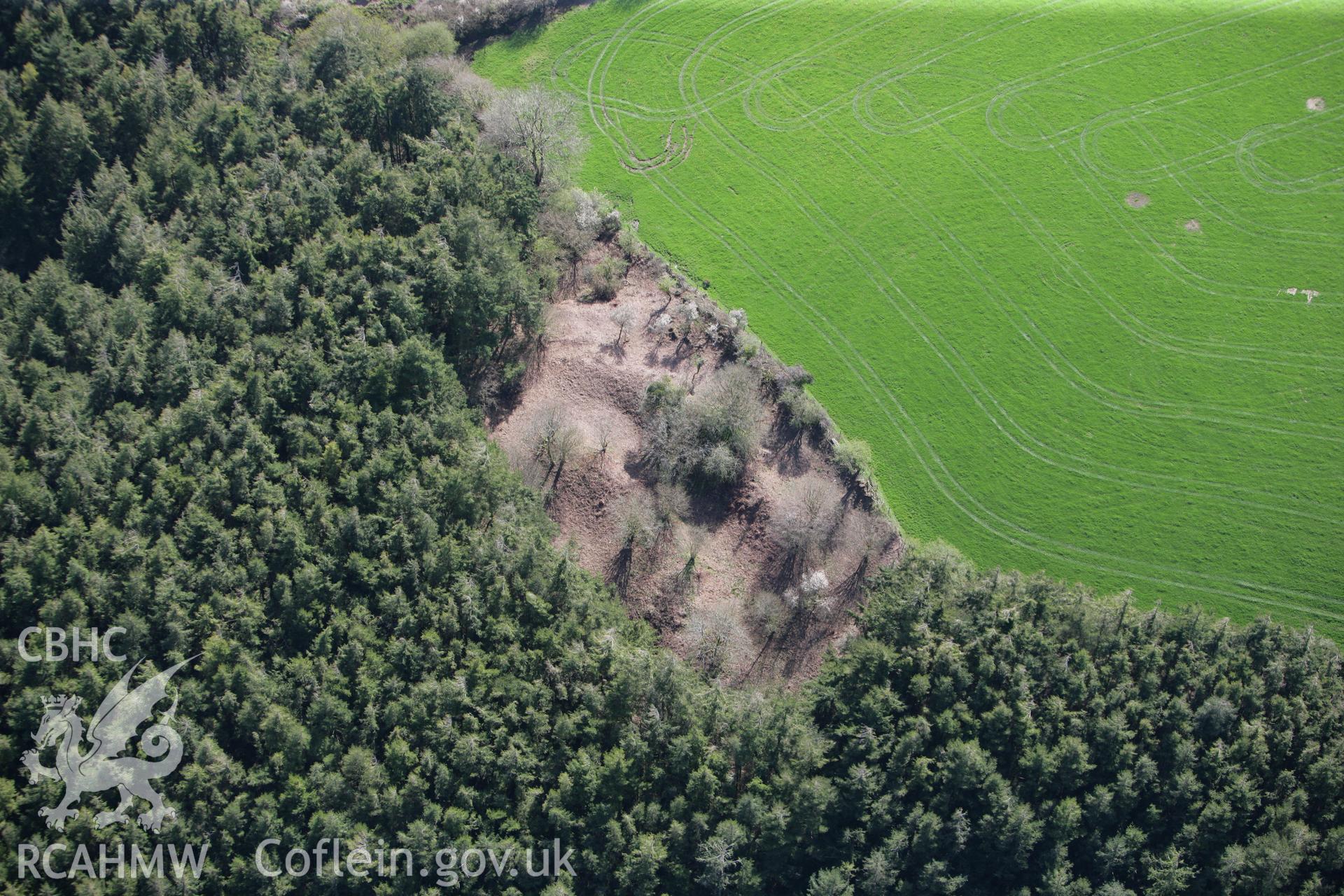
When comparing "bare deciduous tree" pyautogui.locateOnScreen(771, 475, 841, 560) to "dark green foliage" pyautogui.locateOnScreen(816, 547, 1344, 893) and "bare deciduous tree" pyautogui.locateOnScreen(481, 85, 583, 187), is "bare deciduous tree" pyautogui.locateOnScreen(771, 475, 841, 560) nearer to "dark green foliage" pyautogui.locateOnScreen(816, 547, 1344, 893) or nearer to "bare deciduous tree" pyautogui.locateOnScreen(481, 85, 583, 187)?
"dark green foliage" pyautogui.locateOnScreen(816, 547, 1344, 893)

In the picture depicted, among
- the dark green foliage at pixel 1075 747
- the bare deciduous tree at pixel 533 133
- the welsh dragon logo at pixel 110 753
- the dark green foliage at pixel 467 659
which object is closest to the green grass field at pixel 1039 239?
the bare deciduous tree at pixel 533 133

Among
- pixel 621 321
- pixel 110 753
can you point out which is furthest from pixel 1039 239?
pixel 110 753

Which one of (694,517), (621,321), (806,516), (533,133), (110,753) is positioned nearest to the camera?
(110,753)

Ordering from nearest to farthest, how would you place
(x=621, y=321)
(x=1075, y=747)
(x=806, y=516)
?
(x=1075, y=747)
(x=806, y=516)
(x=621, y=321)

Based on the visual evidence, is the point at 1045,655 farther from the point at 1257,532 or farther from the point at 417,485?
the point at 417,485

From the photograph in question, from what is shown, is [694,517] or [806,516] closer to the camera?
[806,516]

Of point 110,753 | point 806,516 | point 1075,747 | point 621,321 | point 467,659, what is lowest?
point 1075,747

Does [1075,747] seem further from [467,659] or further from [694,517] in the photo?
[467,659]

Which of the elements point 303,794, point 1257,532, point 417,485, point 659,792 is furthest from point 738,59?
point 303,794
